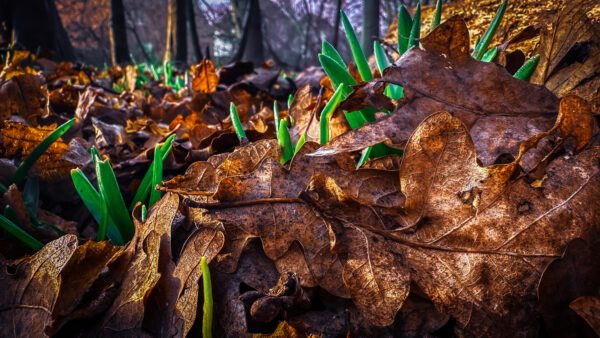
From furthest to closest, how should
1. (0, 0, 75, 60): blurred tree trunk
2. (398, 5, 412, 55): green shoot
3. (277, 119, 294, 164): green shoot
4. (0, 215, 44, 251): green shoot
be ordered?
(0, 0, 75, 60): blurred tree trunk
(398, 5, 412, 55): green shoot
(277, 119, 294, 164): green shoot
(0, 215, 44, 251): green shoot

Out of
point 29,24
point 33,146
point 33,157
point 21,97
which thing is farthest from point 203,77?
point 29,24

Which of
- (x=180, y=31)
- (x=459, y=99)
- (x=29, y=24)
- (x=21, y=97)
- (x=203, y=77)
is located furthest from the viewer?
(x=180, y=31)

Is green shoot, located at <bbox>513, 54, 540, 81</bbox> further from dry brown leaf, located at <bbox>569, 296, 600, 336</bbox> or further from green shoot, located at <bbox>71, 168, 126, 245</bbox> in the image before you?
green shoot, located at <bbox>71, 168, 126, 245</bbox>

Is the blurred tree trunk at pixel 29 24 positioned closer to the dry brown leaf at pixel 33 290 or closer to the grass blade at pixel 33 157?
the grass blade at pixel 33 157

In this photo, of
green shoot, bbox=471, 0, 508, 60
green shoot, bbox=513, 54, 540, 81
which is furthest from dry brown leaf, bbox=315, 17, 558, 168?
green shoot, bbox=471, 0, 508, 60

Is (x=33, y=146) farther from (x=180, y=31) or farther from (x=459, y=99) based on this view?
(x=180, y=31)

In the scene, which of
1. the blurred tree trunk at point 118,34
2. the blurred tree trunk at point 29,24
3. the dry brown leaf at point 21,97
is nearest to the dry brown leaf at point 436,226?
the dry brown leaf at point 21,97
